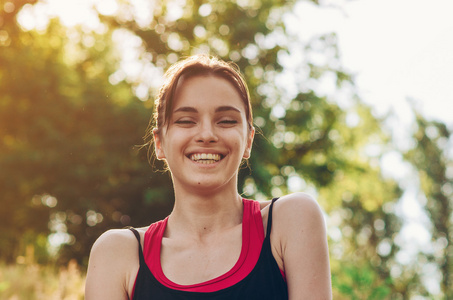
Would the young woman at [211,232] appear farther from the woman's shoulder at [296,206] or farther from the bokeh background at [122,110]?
the bokeh background at [122,110]

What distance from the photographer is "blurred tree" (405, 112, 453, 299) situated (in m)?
25.0

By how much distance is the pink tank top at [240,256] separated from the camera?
6.54ft

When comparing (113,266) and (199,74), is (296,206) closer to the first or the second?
(199,74)

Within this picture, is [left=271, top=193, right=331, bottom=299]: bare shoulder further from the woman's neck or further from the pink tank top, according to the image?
the woman's neck

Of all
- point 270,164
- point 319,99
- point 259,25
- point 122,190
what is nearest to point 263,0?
point 259,25

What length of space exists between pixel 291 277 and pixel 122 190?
1572cm

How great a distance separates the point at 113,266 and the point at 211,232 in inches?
16.3

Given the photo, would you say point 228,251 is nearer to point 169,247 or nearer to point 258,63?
point 169,247

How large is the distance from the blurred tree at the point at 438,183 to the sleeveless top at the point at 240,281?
Result: 24838 millimetres

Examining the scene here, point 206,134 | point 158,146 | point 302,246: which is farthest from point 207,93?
point 302,246

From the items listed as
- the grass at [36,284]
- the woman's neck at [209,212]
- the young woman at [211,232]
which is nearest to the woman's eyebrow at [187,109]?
the young woman at [211,232]

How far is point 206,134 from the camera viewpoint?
216cm

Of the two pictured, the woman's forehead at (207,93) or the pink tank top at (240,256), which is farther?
the woman's forehead at (207,93)

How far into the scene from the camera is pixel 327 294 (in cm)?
200
